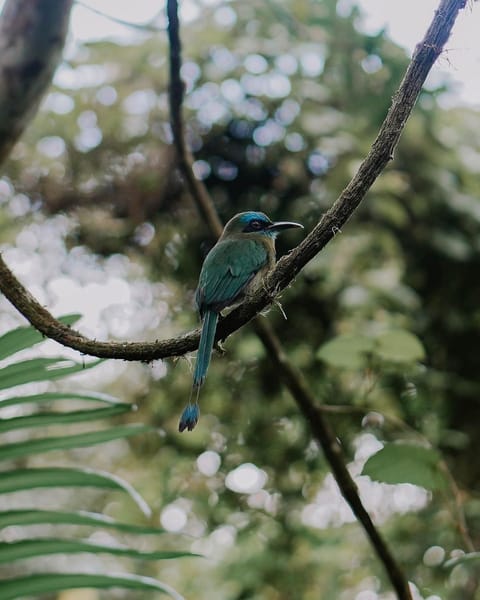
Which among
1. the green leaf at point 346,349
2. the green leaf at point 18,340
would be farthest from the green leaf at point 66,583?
the green leaf at point 346,349

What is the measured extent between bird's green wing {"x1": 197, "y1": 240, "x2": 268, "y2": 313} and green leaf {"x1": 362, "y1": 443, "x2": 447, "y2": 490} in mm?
353

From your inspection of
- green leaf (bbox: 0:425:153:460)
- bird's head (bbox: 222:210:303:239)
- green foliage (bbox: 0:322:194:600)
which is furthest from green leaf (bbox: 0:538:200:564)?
bird's head (bbox: 222:210:303:239)

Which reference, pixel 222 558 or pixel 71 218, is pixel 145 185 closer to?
pixel 71 218

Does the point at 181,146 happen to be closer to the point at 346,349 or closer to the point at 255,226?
the point at 255,226

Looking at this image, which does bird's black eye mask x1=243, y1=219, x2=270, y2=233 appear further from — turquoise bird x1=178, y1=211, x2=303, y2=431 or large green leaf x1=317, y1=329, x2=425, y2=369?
large green leaf x1=317, y1=329, x2=425, y2=369

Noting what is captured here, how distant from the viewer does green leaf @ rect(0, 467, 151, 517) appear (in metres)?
1.19

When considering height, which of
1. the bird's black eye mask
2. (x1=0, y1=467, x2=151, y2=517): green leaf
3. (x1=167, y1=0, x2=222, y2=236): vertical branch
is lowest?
(x1=0, y1=467, x2=151, y2=517): green leaf

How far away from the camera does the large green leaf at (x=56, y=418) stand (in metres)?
1.20

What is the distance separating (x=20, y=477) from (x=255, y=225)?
2.42ft

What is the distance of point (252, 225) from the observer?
161 centimetres

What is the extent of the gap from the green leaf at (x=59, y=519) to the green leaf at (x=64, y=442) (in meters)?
0.10

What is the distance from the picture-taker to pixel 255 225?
5.25 feet

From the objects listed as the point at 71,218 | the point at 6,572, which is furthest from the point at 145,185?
the point at 6,572

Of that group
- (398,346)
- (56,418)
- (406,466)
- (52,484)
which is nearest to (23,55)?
(56,418)
